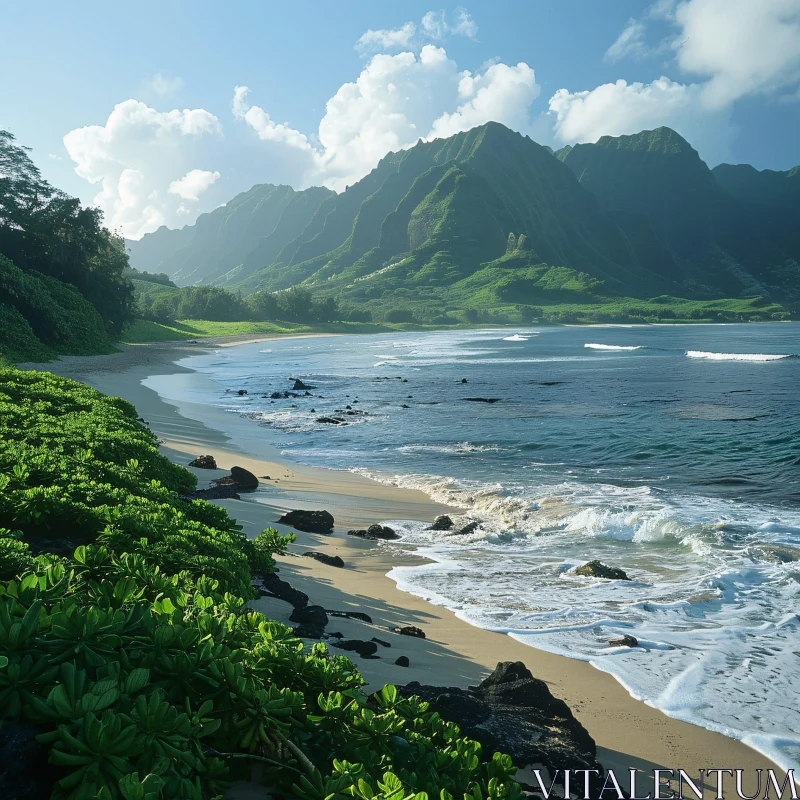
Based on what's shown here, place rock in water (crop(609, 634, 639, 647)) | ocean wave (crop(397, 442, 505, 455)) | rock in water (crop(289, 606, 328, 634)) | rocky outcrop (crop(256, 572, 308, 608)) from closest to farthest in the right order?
rock in water (crop(289, 606, 328, 634)) → rocky outcrop (crop(256, 572, 308, 608)) → rock in water (crop(609, 634, 639, 647)) → ocean wave (crop(397, 442, 505, 455))

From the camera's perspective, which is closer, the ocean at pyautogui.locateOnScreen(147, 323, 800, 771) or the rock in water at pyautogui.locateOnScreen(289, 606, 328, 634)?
the rock in water at pyautogui.locateOnScreen(289, 606, 328, 634)

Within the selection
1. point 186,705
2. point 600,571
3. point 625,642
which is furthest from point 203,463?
point 186,705

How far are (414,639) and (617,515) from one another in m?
8.28

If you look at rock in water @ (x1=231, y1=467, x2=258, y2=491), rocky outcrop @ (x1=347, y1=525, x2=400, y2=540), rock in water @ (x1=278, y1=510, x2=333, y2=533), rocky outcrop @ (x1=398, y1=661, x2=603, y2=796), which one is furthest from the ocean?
rock in water @ (x1=231, y1=467, x2=258, y2=491)

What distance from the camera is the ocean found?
7227 millimetres

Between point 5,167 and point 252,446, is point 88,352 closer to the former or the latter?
point 5,167

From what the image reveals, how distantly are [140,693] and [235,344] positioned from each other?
358 feet

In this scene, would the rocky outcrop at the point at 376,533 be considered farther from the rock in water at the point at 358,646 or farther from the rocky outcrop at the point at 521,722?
the rocky outcrop at the point at 521,722

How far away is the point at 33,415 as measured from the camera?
11.3m

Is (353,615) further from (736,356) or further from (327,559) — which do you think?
(736,356)

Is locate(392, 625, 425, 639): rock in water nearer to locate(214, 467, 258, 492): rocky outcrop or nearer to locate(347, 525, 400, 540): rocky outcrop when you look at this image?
locate(347, 525, 400, 540): rocky outcrop

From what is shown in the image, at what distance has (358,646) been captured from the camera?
6262 millimetres

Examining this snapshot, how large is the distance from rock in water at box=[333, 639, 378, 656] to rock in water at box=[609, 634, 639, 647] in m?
3.10

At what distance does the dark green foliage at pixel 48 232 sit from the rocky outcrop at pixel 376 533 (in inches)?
1968
